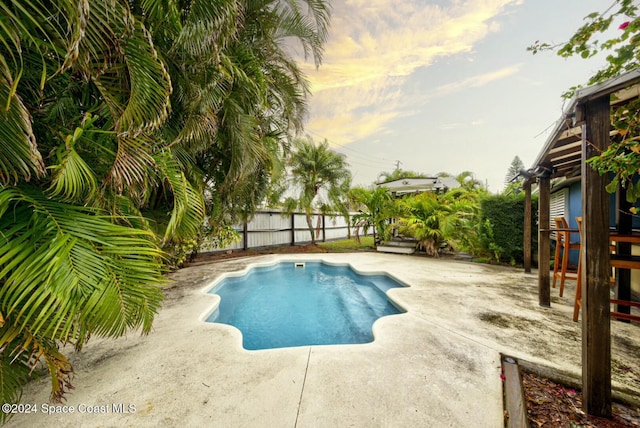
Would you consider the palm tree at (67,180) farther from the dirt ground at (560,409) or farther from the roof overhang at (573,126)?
the roof overhang at (573,126)

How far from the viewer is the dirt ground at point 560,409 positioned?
1388 millimetres

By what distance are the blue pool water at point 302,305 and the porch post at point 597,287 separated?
211 centimetres

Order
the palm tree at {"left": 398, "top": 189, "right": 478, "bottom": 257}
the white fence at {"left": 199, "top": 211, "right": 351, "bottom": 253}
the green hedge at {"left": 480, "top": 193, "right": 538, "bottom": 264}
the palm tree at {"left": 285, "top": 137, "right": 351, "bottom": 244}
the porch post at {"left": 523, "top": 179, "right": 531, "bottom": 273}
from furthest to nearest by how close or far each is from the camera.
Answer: the palm tree at {"left": 285, "top": 137, "right": 351, "bottom": 244} < the white fence at {"left": 199, "top": 211, "right": 351, "bottom": 253} < the palm tree at {"left": 398, "top": 189, "right": 478, "bottom": 257} < the green hedge at {"left": 480, "top": 193, "right": 538, "bottom": 264} < the porch post at {"left": 523, "top": 179, "right": 531, "bottom": 273}

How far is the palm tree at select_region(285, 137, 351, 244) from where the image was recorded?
31.8 ft

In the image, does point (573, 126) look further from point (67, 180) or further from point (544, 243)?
point (67, 180)

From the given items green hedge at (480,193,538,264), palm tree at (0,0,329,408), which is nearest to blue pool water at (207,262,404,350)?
palm tree at (0,0,329,408)

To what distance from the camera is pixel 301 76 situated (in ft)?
17.1

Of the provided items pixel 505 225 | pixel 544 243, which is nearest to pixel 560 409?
pixel 544 243

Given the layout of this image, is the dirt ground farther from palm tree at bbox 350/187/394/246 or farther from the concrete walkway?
palm tree at bbox 350/187/394/246

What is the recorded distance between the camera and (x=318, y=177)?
1004 centimetres

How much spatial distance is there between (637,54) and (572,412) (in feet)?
7.41

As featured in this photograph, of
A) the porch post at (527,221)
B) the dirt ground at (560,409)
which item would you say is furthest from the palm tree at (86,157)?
the porch post at (527,221)

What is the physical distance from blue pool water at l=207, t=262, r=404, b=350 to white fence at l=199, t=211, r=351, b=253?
2505mm

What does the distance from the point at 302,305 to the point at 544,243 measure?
429 centimetres
